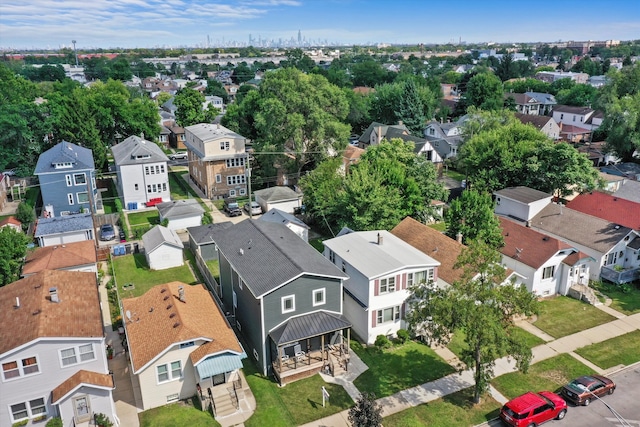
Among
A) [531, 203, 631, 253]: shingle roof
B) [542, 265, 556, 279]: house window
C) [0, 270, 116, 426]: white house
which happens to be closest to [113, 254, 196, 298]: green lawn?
[0, 270, 116, 426]: white house

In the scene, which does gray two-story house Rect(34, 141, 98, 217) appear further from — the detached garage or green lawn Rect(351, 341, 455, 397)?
green lawn Rect(351, 341, 455, 397)

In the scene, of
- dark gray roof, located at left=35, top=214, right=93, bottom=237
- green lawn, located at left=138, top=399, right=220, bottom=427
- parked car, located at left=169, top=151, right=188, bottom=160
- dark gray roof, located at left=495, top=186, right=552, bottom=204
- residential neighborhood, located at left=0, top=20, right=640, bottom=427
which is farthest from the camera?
parked car, located at left=169, top=151, right=188, bottom=160

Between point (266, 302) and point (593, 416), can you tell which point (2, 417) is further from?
point (593, 416)

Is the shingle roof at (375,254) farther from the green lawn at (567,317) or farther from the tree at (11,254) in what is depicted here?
the tree at (11,254)

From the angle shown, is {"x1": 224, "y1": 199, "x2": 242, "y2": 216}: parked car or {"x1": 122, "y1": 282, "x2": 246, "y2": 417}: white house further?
{"x1": 224, "y1": 199, "x2": 242, "y2": 216}: parked car

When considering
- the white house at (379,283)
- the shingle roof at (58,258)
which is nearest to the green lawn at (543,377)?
the white house at (379,283)

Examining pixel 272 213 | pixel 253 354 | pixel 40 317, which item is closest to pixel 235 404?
pixel 253 354
